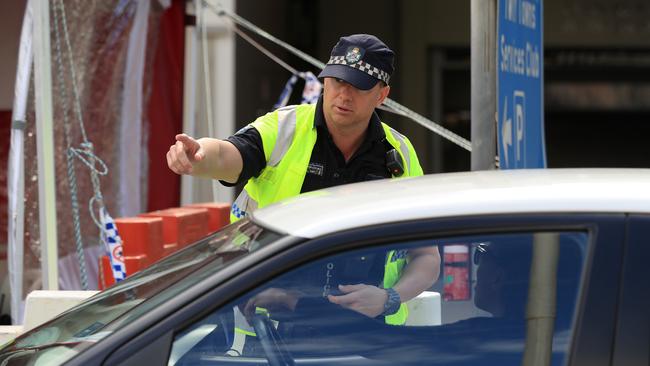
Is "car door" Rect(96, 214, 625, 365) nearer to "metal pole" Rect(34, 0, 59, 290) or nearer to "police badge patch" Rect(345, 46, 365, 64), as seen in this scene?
"police badge patch" Rect(345, 46, 365, 64)

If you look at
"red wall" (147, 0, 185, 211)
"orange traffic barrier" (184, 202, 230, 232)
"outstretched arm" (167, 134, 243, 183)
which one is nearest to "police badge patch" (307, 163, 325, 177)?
"outstretched arm" (167, 134, 243, 183)

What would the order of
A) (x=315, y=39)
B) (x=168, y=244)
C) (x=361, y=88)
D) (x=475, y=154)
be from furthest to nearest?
(x=315, y=39) < (x=168, y=244) < (x=475, y=154) < (x=361, y=88)

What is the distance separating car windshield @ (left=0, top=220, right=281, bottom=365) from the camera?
280 centimetres

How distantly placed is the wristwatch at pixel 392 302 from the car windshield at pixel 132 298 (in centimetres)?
33

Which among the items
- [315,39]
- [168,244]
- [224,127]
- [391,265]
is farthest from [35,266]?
[315,39]

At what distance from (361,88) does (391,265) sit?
136cm

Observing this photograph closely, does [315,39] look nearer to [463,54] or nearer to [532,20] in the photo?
[463,54]

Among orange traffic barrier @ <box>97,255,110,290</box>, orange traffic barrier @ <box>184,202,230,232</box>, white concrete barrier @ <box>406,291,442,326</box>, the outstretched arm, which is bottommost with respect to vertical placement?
orange traffic barrier @ <box>97,255,110,290</box>

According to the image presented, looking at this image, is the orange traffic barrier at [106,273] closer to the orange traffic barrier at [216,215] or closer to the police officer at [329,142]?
the orange traffic barrier at [216,215]

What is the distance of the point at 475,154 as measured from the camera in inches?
188

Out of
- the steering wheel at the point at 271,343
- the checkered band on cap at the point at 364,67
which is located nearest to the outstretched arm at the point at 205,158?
the checkered band on cap at the point at 364,67

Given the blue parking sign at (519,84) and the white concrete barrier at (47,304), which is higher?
the blue parking sign at (519,84)

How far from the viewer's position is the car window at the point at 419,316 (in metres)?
2.70

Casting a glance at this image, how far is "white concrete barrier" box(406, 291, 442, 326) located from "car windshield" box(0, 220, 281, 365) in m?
0.38
